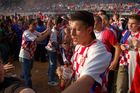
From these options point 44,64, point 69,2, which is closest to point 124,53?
point 44,64

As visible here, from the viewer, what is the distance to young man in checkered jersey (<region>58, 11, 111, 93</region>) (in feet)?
8.63

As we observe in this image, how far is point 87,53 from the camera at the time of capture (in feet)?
9.91

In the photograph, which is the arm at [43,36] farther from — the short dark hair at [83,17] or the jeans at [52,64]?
the short dark hair at [83,17]

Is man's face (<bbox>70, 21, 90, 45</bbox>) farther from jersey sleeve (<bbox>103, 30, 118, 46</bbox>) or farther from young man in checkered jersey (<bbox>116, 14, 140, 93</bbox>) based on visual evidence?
jersey sleeve (<bbox>103, 30, 118, 46</bbox>)

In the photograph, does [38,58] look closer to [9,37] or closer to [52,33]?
[9,37]

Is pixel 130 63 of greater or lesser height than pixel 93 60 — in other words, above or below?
below

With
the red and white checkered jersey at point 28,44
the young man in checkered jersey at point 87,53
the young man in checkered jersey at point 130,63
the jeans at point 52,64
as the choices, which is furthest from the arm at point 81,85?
the jeans at point 52,64

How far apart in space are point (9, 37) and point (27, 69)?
483 cm

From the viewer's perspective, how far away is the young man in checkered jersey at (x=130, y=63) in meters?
5.10

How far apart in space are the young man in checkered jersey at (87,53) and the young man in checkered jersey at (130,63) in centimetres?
199

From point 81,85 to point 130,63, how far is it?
10.5ft

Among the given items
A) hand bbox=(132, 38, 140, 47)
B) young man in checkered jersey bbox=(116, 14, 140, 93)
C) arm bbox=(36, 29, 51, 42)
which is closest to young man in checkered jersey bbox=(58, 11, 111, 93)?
hand bbox=(132, 38, 140, 47)

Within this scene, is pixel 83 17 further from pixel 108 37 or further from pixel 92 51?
pixel 108 37

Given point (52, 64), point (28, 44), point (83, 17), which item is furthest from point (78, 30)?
point (52, 64)
